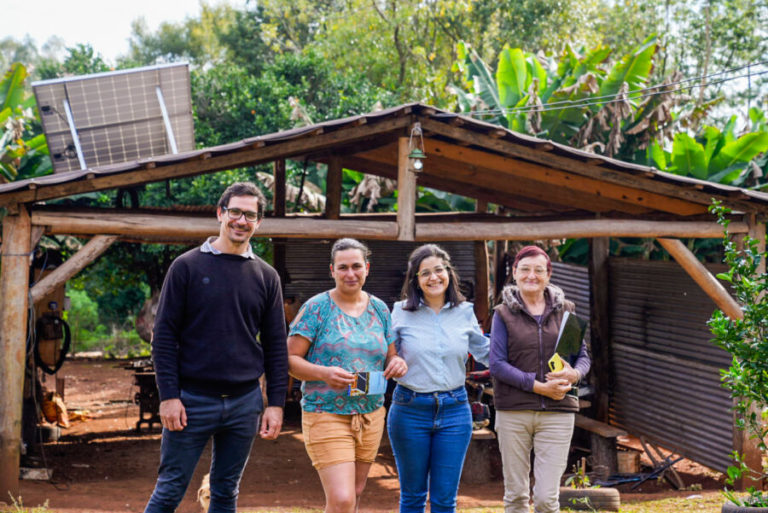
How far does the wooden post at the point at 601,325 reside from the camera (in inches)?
391

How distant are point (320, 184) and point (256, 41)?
14522 millimetres

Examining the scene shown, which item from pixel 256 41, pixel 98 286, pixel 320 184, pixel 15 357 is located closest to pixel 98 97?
pixel 15 357

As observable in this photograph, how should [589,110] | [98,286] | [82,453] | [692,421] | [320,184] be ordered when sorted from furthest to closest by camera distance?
[98,286] → [320,184] → [589,110] → [82,453] → [692,421]

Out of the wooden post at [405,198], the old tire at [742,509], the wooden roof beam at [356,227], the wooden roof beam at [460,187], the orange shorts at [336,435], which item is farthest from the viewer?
the wooden roof beam at [460,187]

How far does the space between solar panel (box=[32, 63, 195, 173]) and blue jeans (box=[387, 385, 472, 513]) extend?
5.87m

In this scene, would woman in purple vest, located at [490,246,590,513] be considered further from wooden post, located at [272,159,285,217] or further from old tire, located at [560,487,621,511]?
wooden post, located at [272,159,285,217]

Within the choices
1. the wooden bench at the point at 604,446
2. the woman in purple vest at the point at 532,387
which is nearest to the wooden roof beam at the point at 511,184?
the wooden bench at the point at 604,446

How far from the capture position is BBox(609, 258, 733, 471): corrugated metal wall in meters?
8.05

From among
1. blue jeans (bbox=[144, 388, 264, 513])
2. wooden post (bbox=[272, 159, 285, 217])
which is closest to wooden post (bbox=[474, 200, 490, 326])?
wooden post (bbox=[272, 159, 285, 217])

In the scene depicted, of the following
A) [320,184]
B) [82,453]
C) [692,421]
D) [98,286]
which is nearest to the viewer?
[692,421]

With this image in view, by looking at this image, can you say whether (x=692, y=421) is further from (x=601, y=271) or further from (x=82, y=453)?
(x=82, y=453)

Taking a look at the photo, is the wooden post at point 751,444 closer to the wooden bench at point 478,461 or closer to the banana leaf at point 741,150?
the wooden bench at point 478,461

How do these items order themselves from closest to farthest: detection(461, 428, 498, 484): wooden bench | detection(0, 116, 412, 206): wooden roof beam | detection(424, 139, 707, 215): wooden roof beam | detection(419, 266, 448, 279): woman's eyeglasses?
detection(419, 266, 448, 279): woman's eyeglasses → detection(0, 116, 412, 206): wooden roof beam → detection(424, 139, 707, 215): wooden roof beam → detection(461, 428, 498, 484): wooden bench

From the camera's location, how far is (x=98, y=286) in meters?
18.3
